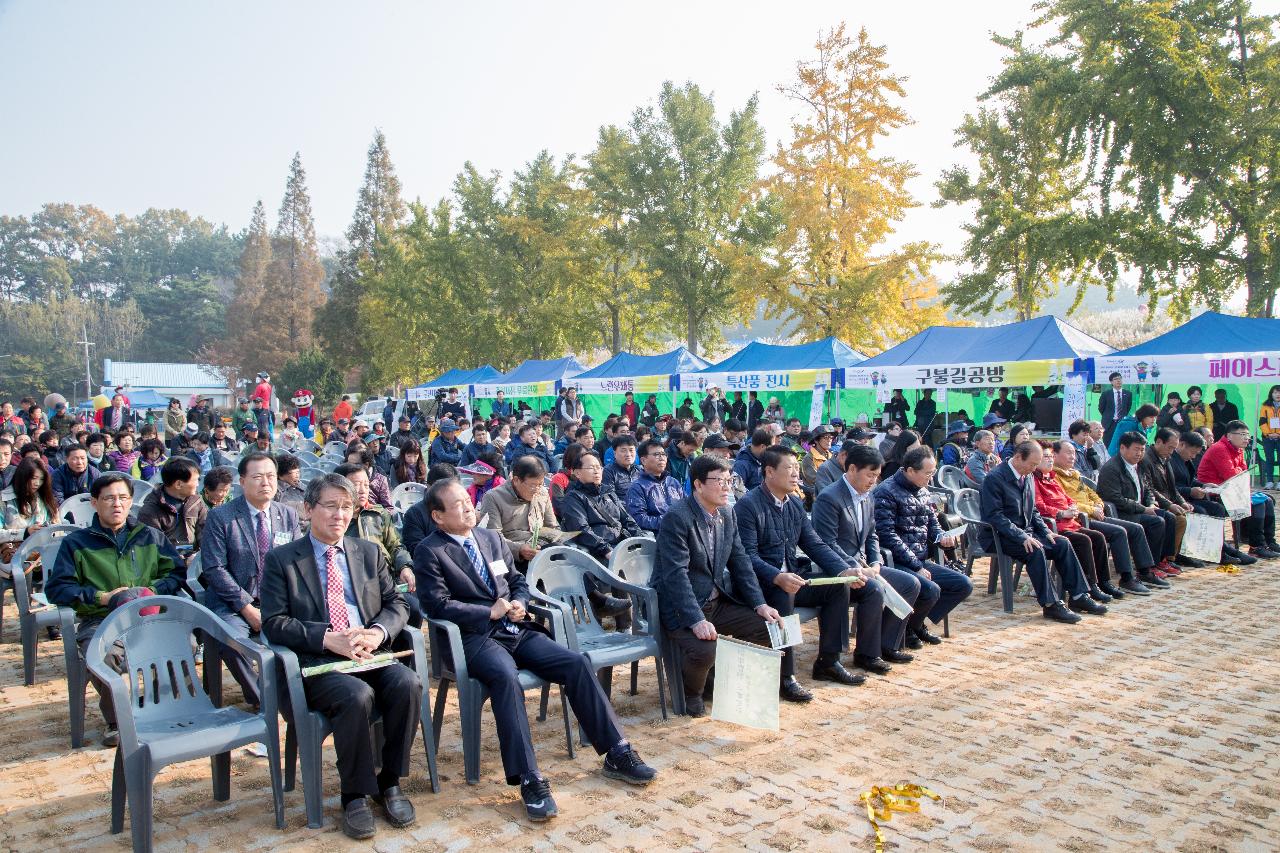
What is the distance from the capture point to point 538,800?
3379mm

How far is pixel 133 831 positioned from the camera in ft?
9.76

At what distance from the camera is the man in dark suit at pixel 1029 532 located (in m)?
6.63

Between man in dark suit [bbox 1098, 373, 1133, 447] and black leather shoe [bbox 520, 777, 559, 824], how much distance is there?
11.8m

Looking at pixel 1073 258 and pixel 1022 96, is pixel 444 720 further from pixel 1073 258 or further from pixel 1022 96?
pixel 1022 96

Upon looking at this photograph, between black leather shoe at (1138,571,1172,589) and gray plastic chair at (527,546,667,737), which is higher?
gray plastic chair at (527,546,667,737)

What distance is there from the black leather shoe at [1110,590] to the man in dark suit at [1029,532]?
0.54 meters

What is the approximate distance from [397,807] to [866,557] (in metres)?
3.44

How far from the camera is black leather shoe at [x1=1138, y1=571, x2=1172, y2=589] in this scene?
7.59 meters

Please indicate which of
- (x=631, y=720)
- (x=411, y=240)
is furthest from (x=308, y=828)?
(x=411, y=240)

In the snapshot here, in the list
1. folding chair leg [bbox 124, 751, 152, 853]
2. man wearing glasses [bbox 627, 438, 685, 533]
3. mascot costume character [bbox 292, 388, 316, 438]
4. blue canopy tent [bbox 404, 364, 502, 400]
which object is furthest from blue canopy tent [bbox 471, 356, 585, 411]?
folding chair leg [bbox 124, 751, 152, 853]

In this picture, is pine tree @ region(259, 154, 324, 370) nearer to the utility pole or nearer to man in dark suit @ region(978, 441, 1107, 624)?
the utility pole

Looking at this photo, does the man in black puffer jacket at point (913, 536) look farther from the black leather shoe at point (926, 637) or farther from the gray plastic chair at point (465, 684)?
the gray plastic chair at point (465, 684)

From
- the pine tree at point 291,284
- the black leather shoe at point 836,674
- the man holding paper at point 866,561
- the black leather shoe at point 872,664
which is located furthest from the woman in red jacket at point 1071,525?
Result: the pine tree at point 291,284

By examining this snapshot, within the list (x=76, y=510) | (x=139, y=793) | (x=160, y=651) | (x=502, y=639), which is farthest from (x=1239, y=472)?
(x=76, y=510)
